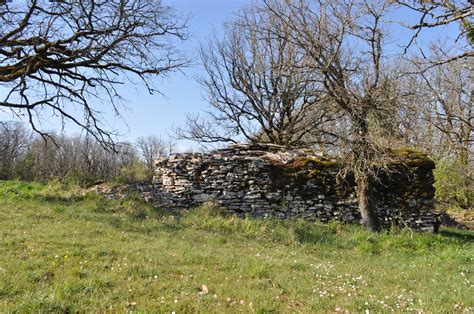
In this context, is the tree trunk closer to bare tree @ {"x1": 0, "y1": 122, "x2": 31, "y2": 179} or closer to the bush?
the bush

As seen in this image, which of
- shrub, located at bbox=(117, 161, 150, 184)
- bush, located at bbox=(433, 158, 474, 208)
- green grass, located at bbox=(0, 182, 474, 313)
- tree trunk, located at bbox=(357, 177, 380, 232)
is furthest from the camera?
bush, located at bbox=(433, 158, 474, 208)

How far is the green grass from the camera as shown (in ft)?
11.9

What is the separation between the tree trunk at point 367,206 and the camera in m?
9.13

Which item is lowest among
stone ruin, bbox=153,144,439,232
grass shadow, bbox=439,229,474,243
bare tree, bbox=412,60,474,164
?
grass shadow, bbox=439,229,474,243

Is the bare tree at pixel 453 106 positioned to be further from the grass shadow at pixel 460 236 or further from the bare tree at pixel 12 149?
the bare tree at pixel 12 149

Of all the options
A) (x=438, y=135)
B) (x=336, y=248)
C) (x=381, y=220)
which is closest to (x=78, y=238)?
(x=336, y=248)

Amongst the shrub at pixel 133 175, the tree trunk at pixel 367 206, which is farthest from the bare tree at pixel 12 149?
the tree trunk at pixel 367 206

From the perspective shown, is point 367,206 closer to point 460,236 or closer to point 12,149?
point 460,236

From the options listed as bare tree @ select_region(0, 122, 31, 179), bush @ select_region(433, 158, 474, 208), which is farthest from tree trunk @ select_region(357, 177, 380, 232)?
bare tree @ select_region(0, 122, 31, 179)

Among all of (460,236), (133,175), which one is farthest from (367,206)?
(133,175)

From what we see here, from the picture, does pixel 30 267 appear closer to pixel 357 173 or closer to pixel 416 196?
pixel 357 173

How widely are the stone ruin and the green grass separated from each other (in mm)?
1033

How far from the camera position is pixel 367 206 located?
9227 mm

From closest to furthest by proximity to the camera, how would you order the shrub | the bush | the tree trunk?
the tree trunk → the shrub → the bush
